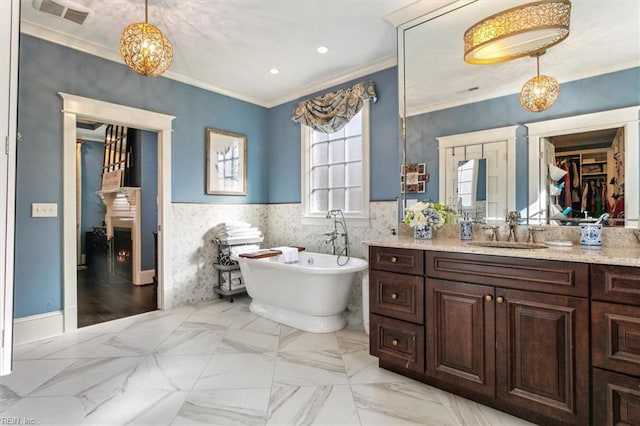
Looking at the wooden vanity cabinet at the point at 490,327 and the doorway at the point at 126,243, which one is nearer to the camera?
the wooden vanity cabinet at the point at 490,327

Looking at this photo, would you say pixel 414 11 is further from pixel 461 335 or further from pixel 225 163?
pixel 225 163

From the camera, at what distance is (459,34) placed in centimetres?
248

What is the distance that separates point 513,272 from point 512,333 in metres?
0.32

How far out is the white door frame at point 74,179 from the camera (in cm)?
293

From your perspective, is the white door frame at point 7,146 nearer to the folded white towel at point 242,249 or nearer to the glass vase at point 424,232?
the folded white towel at point 242,249

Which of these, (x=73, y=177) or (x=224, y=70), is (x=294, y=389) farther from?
(x=224, y=70)

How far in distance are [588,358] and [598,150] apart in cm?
122

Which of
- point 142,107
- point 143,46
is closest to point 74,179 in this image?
point 142,107

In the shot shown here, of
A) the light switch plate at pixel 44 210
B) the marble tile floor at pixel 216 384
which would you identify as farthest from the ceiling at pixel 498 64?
the light switch plate at pixel 44 210

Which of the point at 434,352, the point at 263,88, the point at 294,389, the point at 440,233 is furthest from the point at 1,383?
the point at 263,88

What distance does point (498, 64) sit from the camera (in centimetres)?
230

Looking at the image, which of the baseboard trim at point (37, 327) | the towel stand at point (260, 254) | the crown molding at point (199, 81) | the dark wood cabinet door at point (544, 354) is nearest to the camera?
the dark wood cabinet door at point (544, 354)

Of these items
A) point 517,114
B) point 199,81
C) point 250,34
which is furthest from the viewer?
point 199,81

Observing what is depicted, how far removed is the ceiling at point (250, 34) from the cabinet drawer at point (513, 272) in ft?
6.59
